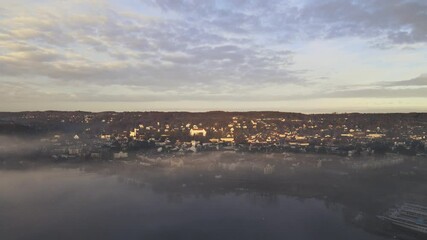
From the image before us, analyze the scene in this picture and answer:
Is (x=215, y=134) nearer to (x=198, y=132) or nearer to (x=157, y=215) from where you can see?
(x=198, y=132)

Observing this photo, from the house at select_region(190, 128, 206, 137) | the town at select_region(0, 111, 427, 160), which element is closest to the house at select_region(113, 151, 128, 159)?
the town at select_region(0, 111, 427, 160)

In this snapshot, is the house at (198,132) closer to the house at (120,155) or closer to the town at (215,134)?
the town at (215,134)

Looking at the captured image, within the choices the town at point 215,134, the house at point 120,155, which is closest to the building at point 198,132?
the town at point 215,134

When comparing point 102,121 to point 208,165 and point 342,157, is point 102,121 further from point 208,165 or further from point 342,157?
point 342,157

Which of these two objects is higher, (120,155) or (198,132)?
(198,132)

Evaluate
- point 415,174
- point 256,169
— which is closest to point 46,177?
point 256,169

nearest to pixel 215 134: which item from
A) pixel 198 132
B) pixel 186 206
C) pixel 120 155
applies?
pixel 198 132
